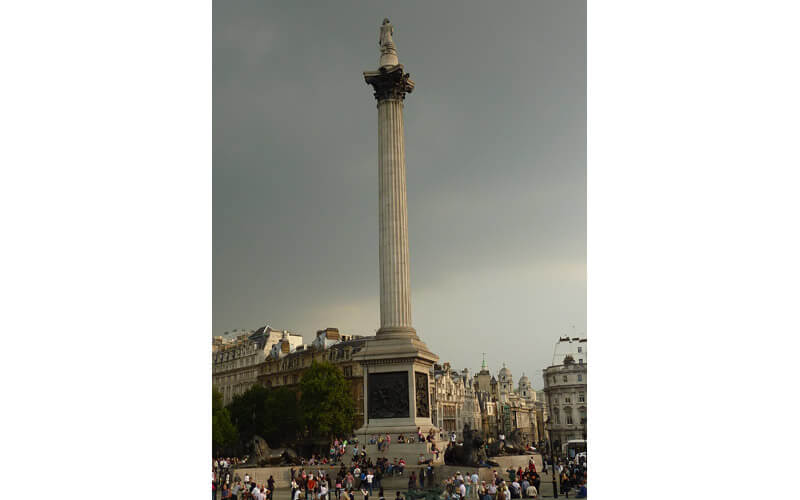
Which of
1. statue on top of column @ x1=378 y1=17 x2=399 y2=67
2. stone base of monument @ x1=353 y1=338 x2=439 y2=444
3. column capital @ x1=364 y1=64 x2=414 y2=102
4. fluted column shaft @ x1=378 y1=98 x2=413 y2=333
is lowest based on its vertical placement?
stone base of monument @ x1=353 y1=338 x2=439 y2=444

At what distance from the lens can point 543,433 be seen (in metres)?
48.3

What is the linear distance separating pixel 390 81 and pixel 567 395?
24.9 m

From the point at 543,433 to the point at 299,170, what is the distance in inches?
1295

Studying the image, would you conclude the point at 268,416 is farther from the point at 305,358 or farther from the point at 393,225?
Answer: the point at 393,225

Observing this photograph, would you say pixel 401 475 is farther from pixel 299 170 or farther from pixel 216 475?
pixel 299 170

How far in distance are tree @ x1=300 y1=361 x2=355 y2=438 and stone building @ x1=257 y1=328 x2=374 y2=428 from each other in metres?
6.04

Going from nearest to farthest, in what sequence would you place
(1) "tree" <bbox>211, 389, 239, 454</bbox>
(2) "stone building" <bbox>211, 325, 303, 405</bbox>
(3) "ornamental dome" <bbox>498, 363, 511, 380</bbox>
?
(1) "tree" <bbox>211, 389, 239, 454</bbox>, (2) "stone building" <bbox>211, 325, 303, 405</bbox>, (3) "ornamental dome" <bbox>498, 363, 511, 380</bbox>

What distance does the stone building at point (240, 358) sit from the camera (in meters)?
37.6

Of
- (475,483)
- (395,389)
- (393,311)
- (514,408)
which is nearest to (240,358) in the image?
(393,311)

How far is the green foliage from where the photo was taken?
1163 inches

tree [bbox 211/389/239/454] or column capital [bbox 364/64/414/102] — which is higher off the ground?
column capital [bbox 364/64/414/102]

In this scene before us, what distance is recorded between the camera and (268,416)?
29.5 metres

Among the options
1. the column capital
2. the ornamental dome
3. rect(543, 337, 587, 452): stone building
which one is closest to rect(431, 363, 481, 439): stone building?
the ornamental dome

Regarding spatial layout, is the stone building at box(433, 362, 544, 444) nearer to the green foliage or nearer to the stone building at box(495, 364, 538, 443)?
the stone building at box(495, 364, 538, 443)
